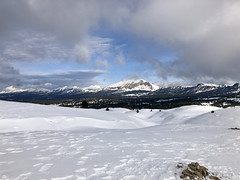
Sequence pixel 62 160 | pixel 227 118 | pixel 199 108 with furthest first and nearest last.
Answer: pixel 199 108, pixel 227 118, pixel 62 160

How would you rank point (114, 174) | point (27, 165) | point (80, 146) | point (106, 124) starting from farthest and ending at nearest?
point (106, 124) < point (80, 146) < point (27, 165) < point (114, 174)

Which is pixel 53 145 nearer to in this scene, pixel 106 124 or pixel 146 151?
pixel 146 151

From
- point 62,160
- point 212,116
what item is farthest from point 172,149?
point 212,116

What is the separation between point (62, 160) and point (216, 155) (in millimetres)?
8625

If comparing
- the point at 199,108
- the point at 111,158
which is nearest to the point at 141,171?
the point at 111,158

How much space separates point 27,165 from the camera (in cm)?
809

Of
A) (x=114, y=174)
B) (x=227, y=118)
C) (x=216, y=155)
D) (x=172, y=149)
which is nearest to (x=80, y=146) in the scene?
(x=114, y=174)

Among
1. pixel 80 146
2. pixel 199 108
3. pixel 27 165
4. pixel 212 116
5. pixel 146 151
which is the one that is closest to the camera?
pixel 27 165

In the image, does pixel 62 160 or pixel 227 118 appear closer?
pixel 62 160

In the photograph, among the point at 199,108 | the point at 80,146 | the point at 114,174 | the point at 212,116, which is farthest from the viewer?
the point at 199,108

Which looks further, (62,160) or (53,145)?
(53,145)

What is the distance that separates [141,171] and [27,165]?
17.8 ft

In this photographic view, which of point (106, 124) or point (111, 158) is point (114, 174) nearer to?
point (111, 158)

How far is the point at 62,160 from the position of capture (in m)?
8.82
